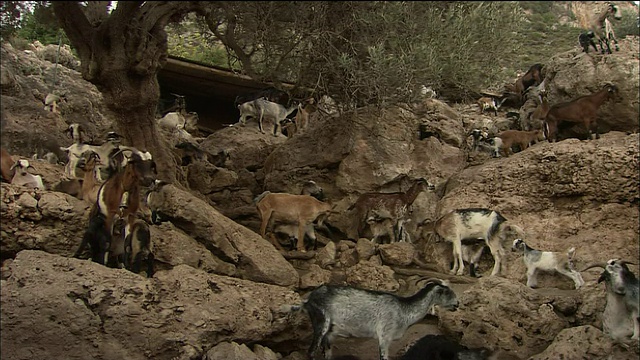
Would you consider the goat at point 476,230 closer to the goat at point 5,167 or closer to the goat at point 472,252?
the goat at point 472,252

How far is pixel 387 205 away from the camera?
1168cm

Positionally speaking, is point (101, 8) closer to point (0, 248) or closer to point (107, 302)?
point (0, 248)

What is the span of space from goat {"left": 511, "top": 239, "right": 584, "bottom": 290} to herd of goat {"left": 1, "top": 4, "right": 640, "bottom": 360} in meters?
0.01

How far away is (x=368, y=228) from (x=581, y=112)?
195 inches

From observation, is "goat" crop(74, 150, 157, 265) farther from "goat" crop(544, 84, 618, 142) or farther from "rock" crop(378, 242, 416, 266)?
"goat" crop(544, 84, 618, 142)

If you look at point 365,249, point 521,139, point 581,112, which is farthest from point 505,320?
point 521,139

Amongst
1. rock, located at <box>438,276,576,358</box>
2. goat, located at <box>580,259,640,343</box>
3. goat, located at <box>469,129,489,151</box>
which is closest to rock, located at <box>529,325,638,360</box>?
goat, located at <box>580,259,640,343</box>

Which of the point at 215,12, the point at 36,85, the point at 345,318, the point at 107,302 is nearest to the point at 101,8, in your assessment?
the point at 215,12

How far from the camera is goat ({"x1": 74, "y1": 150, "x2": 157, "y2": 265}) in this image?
7.98 metres

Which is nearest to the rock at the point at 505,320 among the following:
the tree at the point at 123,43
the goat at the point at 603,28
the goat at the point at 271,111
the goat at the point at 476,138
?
the tree at the point at 123,43

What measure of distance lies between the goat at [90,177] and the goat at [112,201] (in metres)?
0.37

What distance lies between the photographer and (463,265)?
36.1 ft

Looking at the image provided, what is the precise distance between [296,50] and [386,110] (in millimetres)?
2589

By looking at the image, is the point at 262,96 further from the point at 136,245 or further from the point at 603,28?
the point at 136,245
